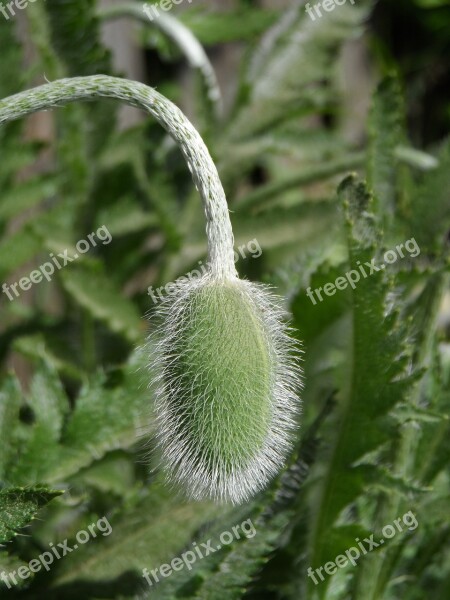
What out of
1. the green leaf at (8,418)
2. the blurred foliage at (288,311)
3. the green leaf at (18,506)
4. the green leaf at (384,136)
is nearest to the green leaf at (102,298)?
the blurred foliage at (288,311)

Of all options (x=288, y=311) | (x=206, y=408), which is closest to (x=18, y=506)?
(x=206, y=408)

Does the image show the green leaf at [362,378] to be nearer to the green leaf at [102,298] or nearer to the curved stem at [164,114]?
the curved stem at [164,114]

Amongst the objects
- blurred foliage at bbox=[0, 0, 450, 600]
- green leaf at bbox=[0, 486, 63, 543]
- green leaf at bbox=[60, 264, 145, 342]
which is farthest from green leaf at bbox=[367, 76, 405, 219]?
green leaf at bbox=[0, 486, 63, 543]

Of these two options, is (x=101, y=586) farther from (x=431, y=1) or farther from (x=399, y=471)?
(x=431, y=1)

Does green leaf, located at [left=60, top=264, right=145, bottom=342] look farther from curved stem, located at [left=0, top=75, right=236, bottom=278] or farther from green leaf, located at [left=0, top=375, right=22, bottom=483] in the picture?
curved stem, located at [left=0, top=75, right=236, bottom=278]

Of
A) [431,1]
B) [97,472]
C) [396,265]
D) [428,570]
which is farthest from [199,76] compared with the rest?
[431,1]

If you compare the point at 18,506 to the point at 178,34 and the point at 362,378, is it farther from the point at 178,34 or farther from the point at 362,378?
the point at 178,34
